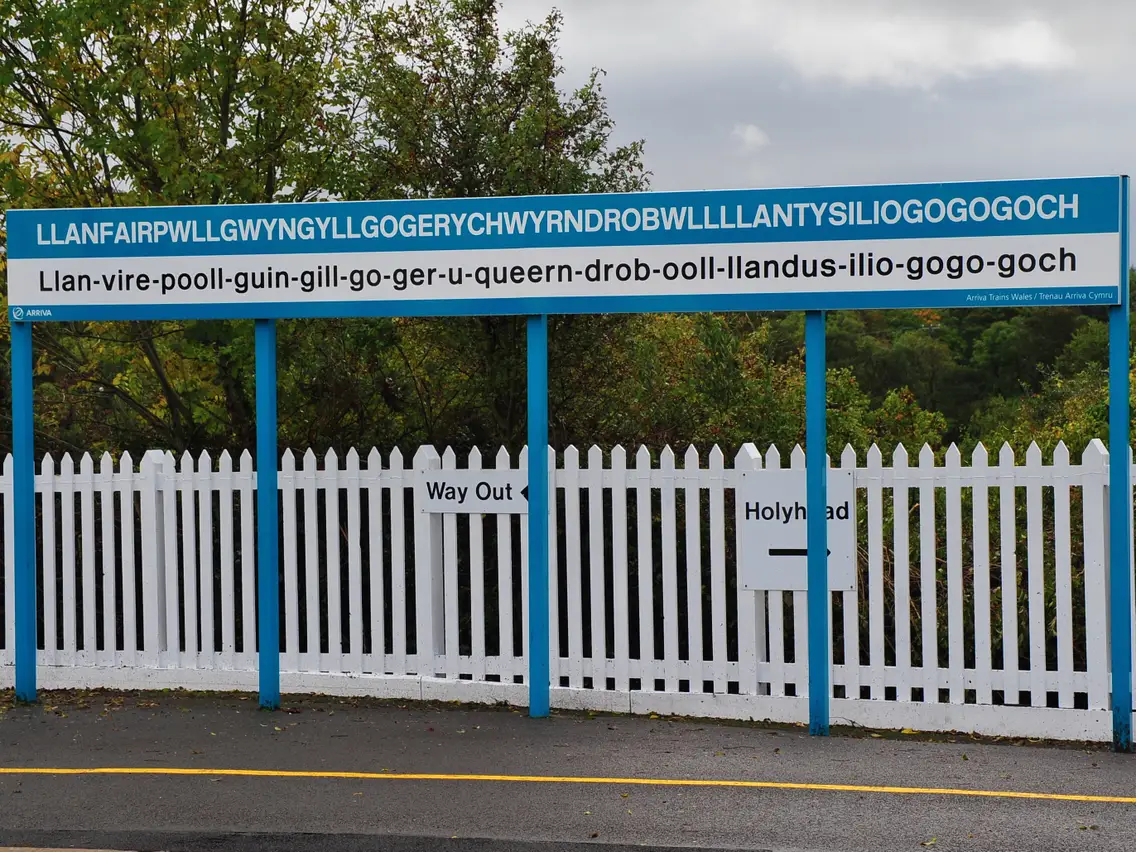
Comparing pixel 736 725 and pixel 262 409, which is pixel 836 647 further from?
pixel 262 409

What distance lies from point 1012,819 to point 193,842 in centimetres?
357

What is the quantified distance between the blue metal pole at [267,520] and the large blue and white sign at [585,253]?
12.4 inches

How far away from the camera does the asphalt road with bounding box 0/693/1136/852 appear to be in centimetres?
588

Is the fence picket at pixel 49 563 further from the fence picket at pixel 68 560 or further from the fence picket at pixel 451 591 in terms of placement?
the fence picket at pixel 451 591

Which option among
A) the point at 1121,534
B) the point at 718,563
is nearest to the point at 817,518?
the point at 718,563

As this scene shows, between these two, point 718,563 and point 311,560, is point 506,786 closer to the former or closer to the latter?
point 718,563

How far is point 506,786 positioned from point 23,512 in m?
4.03

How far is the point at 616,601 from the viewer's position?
8219 mm

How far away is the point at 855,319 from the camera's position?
48.6 metres

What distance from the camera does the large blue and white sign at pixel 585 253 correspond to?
24.4 ft

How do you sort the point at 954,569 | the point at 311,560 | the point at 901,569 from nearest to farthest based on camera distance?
the point at 954,569 < the point at 901,569 < the point at 311,560

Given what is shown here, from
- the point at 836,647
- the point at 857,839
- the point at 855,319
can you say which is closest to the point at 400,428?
the point at 836,647

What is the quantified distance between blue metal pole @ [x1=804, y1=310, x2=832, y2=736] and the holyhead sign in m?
0.01

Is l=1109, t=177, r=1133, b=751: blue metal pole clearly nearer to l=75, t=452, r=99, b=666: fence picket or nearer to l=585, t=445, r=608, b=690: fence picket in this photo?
l=585, t=445, r=608, b=690: fence picket
